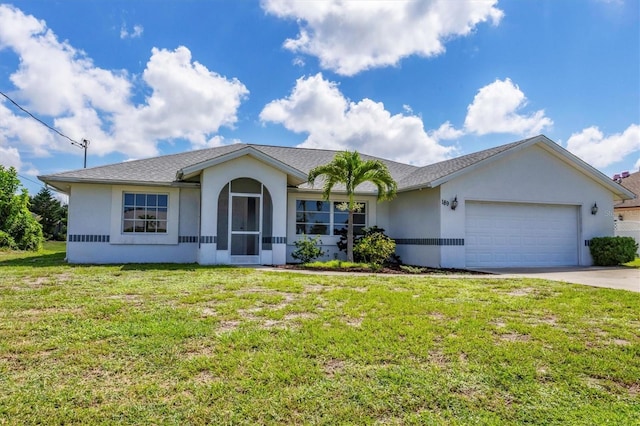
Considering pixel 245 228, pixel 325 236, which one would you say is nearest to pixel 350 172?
pixel 325 236

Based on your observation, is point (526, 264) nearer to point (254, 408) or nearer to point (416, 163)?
point (416, 163)

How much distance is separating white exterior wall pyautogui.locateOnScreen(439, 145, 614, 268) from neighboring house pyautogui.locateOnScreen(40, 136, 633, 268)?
38 millimetres

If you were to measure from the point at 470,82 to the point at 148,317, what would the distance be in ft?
47.0

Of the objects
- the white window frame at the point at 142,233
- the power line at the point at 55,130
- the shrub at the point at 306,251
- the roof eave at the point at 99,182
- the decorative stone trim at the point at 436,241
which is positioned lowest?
the shrub at the point at 306,251

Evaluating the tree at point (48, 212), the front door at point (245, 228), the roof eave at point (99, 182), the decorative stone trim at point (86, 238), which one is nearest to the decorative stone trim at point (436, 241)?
the front door at point (245, 228)

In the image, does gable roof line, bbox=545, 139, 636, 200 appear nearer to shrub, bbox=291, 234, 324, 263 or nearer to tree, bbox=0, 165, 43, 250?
shrub, bbox=291, 234, 324, 263

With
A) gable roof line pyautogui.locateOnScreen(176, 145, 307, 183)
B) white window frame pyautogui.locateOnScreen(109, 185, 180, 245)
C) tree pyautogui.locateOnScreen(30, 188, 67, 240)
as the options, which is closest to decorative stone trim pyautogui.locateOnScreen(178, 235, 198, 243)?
white window frame pyautogui.locateOnScreen(109, 185, 180, 245)

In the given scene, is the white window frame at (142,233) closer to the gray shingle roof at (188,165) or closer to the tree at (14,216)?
the gray shingle roof at (188,165)

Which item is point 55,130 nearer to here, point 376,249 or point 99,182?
point 99,182

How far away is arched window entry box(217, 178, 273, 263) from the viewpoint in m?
13.6

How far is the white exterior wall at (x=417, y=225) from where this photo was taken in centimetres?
1378

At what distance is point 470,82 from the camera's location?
597 inches

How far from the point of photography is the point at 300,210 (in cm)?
1573

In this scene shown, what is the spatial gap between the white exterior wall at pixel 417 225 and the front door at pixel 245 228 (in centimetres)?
573
